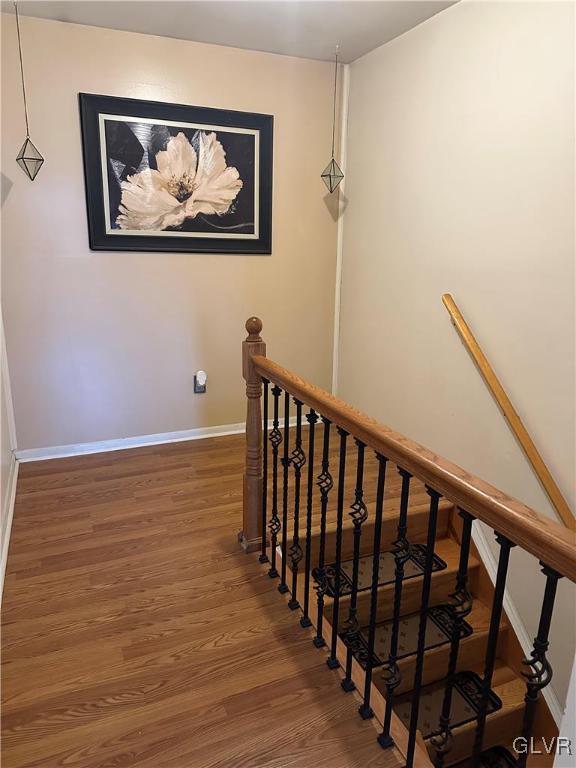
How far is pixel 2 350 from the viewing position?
9.88ft

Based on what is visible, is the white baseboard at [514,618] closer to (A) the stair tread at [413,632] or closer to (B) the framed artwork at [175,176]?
(A) the stair tread at [413,632]

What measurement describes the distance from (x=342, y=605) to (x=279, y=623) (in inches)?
19.3

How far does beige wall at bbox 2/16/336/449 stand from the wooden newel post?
1.36 m

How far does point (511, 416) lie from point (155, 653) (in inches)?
71.6

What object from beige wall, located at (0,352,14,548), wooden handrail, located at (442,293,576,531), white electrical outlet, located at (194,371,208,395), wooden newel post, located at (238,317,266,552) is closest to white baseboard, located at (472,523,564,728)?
wooden handrail, located at (442,293,576,531)

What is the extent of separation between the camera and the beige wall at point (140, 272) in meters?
2.94

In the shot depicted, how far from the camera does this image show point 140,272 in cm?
332

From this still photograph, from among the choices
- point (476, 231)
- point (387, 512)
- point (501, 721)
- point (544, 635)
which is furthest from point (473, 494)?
point (501, 721)

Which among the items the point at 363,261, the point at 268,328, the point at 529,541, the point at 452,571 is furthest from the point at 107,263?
the point at 529,541

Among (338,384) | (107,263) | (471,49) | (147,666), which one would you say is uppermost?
(471,49)

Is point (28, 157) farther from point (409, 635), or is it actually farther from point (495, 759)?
point (495, 759)

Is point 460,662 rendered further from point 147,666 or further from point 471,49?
point 471,49

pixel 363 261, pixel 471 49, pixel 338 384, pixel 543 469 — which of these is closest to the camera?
pixel 543 469

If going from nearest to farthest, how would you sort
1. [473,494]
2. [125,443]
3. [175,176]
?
[473,494], [175,176], [125,443]
